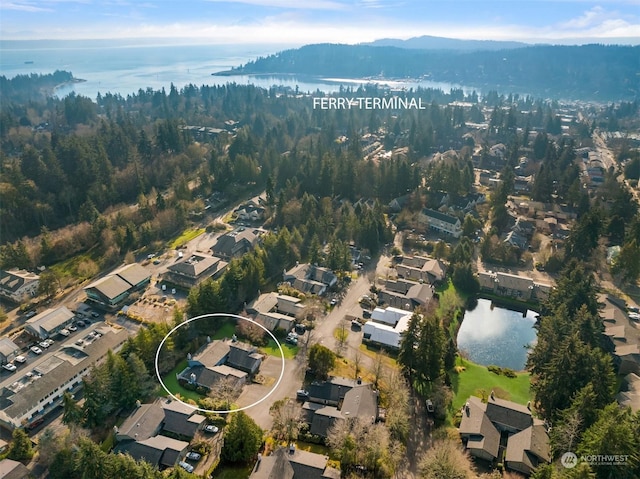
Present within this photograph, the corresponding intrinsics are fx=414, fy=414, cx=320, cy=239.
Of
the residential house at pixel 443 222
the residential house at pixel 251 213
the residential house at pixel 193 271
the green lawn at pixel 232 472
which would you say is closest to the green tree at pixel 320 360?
the green lawn at pixel 232 472

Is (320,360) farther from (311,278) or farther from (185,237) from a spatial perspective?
(185,237)

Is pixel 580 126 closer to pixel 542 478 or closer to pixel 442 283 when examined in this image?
pixel 442 283

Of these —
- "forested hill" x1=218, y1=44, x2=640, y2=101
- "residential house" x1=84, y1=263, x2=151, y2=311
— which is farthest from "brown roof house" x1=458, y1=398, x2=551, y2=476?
"forested hill" x1=218, y1=44, x2=640, y2=101

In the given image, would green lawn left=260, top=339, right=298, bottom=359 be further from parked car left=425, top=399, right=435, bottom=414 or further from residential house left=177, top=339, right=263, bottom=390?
parked car left=425, top=399, right=435, bottom=414

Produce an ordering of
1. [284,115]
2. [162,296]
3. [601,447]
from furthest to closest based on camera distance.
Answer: [284,115]
[162,296]
[601,447]

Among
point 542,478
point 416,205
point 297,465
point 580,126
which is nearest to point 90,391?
point 297,465

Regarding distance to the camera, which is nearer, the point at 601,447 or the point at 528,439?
the point at 601,447
